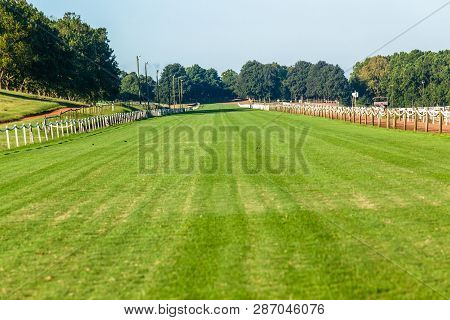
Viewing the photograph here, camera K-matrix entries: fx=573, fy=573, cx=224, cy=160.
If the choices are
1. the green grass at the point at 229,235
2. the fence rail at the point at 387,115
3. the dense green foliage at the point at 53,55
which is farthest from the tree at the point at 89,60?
the green grass at the point at 229,235

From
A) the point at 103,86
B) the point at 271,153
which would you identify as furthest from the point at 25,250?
the point at 103,86

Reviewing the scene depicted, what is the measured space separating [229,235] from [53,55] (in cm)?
8708

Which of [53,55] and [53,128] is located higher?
[53,55]

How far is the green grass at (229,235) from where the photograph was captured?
6.60 m

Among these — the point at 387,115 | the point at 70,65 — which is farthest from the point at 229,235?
the point at 70,65

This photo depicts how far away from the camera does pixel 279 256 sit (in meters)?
7.67

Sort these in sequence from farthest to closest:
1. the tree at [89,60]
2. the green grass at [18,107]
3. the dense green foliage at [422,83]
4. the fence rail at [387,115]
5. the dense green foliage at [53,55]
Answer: the dense green foliage at [422,83], the tree at [89,60], the dense green foliage at [53,55], the green grass at [18,107], the fence rail at [387,115]

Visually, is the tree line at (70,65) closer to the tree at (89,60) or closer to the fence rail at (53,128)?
the tree at (89,60)

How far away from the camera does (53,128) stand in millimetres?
45938

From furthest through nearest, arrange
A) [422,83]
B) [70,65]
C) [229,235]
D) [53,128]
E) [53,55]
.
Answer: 1. [422,83]
2. [70,65]
3. [53,55]
4. [53,128]
5. [229,235]

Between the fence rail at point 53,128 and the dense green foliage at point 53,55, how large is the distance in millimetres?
19006

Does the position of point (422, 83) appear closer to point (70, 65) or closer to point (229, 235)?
point (70, 65)
